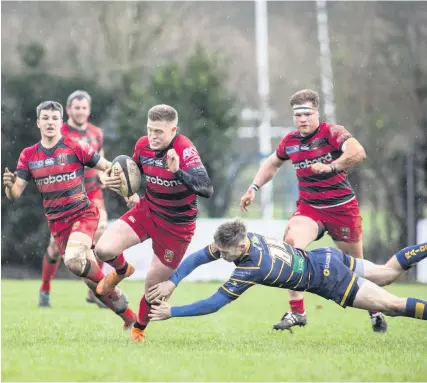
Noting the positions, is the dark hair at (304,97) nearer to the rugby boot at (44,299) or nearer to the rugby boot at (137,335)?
the rugby boot at (137,335)

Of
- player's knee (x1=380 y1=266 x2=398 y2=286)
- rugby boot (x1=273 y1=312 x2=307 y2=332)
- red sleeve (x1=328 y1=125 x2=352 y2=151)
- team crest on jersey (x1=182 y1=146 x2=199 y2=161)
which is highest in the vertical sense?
red sleeve (x1=328 y1=125 x2=352 y2=151)

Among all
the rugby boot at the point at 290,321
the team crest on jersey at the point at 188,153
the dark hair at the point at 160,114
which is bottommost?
the rugby boot at the point at 290,321

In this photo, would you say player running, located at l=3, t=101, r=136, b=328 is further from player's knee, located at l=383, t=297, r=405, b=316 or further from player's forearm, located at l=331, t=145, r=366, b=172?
player's knee, located at l=383, t=297, r=405, b=316

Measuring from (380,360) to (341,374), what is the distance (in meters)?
0.69

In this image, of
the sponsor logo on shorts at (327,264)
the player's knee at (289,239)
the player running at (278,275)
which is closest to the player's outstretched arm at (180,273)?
the player running at (278,275)

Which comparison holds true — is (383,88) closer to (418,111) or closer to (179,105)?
(418,111)

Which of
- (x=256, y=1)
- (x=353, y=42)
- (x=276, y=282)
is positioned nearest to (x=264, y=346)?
(x=276, y=282)

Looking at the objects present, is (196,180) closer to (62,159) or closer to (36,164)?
(62,159)

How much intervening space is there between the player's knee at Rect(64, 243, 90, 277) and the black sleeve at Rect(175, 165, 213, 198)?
1340 millimetres

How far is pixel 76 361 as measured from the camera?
22.2 ft

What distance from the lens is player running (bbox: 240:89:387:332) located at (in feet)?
29.8

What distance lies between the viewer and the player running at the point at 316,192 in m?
Answer: 9.09

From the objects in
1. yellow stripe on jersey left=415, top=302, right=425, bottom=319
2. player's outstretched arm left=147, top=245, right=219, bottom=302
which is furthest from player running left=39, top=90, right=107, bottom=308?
yellow stripe on jersey left=415, top=302, right=425, bottom=319

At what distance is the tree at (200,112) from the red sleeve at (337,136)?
28.7 ft
